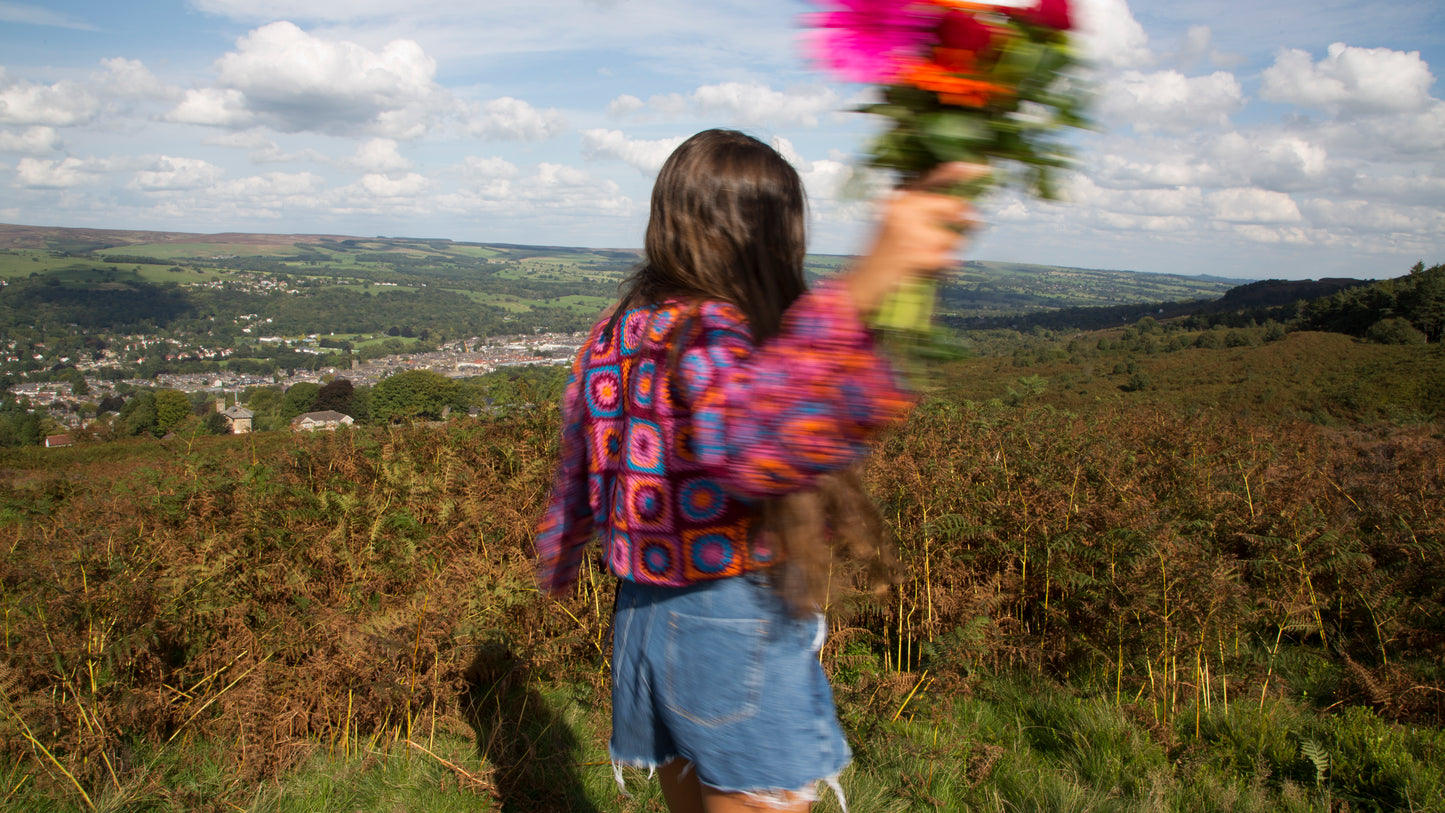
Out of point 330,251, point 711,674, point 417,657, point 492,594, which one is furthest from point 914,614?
point 330,251

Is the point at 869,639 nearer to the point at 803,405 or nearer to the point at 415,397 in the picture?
the point at 803,405

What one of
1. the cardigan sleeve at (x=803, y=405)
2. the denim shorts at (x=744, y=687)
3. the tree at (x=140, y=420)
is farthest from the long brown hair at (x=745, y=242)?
the tree at (x=140, y=420)

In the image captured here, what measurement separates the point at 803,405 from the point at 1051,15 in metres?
0.53

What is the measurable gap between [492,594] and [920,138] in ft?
10.2

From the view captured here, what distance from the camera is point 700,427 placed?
1.02 meters

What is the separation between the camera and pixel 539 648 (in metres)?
3.64

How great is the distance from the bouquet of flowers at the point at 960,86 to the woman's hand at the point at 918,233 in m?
0.01

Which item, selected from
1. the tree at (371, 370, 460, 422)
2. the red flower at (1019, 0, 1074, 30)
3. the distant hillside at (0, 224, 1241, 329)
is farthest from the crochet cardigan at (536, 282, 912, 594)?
the distant hillside at (0, 224, 1241, 329)

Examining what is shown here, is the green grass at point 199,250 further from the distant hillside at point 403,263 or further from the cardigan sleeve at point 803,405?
the cardigan sleeve at point 803,405

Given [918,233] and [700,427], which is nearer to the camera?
[918,233]

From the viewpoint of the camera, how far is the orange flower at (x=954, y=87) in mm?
811

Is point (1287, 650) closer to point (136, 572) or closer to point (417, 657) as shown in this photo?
point (417, 657)

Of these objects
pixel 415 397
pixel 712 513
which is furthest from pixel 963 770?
pixel 415 397

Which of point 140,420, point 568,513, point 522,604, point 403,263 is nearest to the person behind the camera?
point 568,513
